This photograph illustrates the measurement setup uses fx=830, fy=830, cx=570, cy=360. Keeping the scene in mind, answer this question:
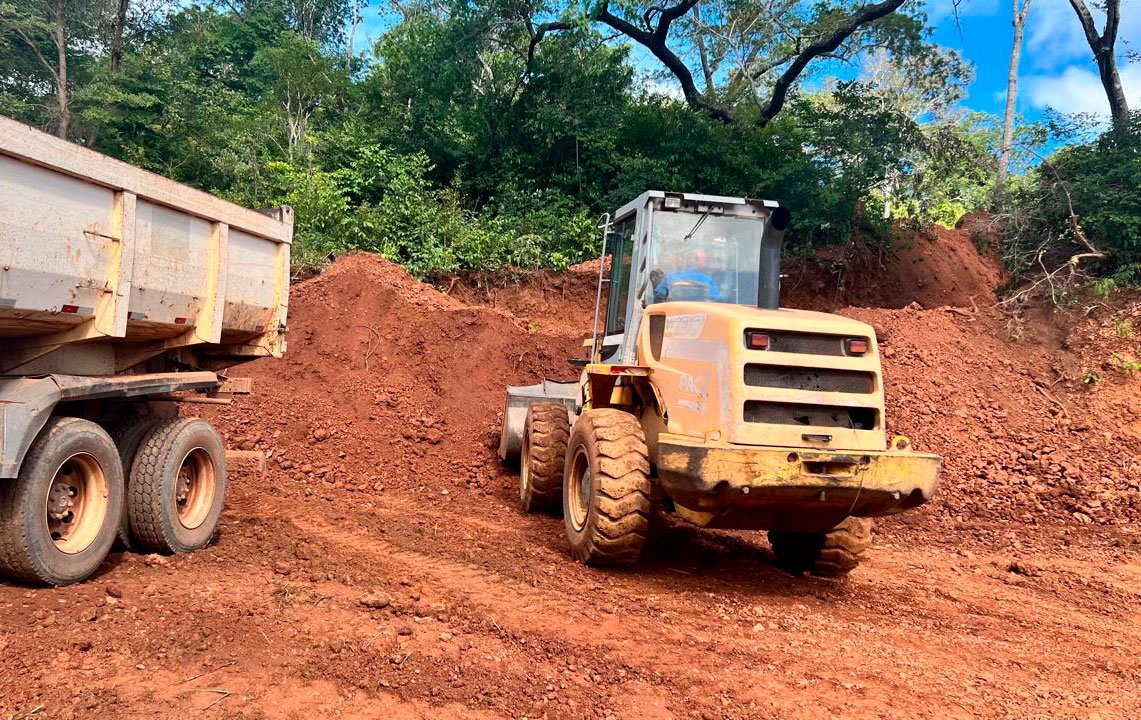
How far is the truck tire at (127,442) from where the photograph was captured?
219 inches

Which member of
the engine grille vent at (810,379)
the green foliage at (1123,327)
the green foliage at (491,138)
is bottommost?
the engine grille vent at (810,379)

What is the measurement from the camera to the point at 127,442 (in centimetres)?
570

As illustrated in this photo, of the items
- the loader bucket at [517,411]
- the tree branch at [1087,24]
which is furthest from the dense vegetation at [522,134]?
the loader bucket at [517,411]

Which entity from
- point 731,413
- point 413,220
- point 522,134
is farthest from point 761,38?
point 731,413

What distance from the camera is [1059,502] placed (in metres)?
9.00

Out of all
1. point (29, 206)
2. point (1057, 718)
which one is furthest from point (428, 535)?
point (1057, 718)

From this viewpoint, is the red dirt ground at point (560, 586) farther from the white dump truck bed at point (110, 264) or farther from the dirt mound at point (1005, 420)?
the white dump truck bed at point (110, 264)

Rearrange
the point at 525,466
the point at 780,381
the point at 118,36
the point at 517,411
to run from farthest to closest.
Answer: the point at 118,36 < the point at 517,411 < the point at 525,466 < the point at 780,381

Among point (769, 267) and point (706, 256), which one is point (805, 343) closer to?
point (769, 267)

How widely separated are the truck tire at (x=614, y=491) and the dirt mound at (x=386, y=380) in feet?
12.2

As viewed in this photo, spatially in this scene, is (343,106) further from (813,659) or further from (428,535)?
(813,659)

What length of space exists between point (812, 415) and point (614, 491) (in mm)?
1419

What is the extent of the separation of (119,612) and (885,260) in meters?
17.0

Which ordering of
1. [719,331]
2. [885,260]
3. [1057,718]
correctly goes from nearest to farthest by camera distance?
[1057,718]
[719,331]
[885,260]
